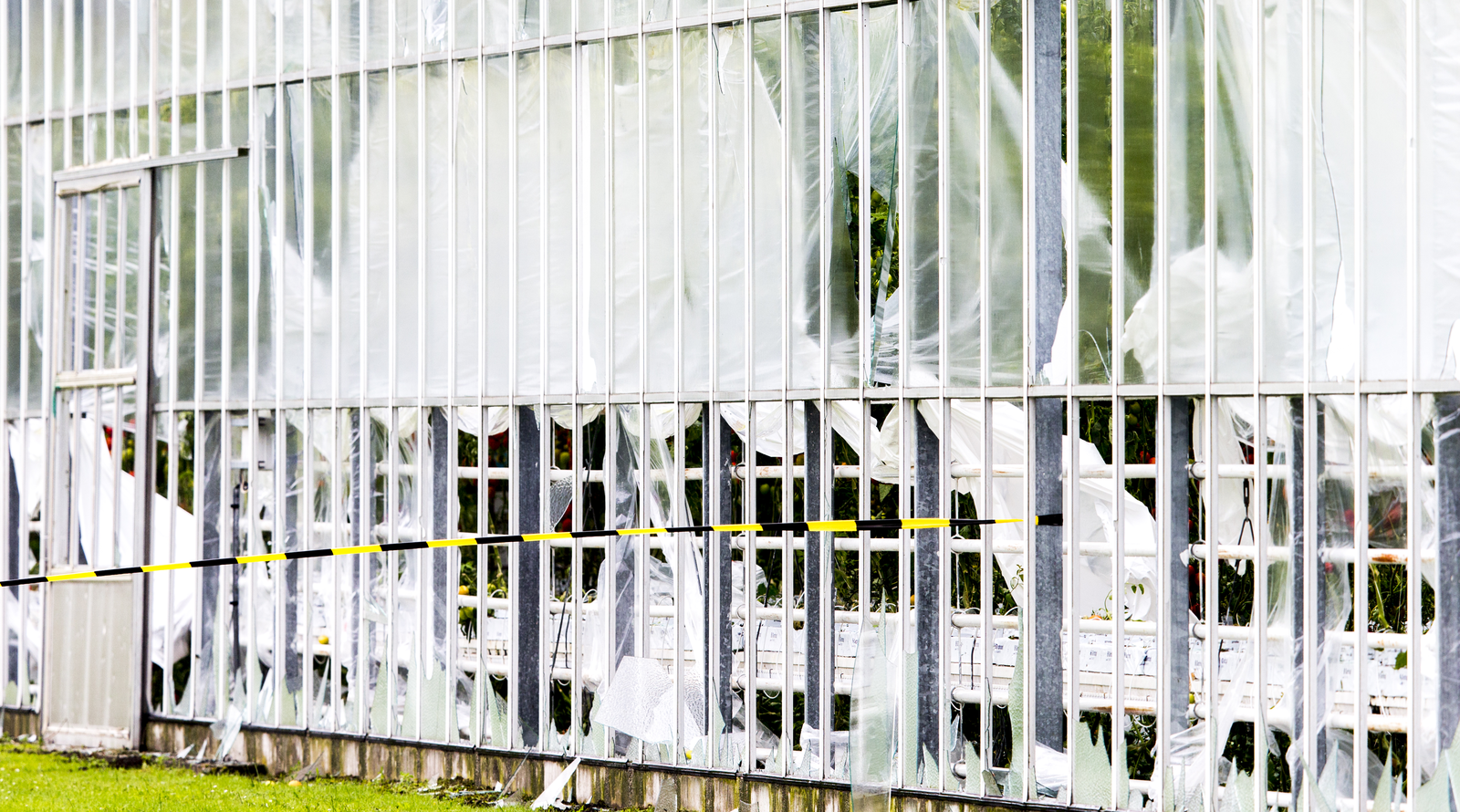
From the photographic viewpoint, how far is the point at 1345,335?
6.22 meters

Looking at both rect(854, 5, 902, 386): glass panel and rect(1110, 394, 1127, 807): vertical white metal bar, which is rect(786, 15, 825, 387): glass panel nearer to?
rect(854, 5, 902, 386): glass panel

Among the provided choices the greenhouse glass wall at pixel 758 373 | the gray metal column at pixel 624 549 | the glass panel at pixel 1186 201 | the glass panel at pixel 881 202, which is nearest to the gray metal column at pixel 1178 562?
the greenhouse glass wall at pixel 758 373

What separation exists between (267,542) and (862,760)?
4212mm

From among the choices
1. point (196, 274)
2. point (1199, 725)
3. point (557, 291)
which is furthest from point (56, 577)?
point (1199, 725)

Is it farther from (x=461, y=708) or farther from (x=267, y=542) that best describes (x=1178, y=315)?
(x=267, y=542)

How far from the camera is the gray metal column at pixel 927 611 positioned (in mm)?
7152

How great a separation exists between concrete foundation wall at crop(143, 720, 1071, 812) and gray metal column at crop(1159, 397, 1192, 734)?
2.32 ft

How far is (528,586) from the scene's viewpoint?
836 cm

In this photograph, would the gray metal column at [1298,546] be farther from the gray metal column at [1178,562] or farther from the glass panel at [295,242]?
the glass panel at [295,242]

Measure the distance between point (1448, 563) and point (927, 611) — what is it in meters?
2.24

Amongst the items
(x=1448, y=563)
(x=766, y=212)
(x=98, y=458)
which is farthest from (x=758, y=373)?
(x=98, y=458)

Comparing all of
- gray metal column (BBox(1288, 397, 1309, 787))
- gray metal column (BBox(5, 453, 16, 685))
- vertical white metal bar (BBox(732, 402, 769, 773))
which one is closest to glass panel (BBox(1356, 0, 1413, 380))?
gray metal column (BBox(1288, 397, 1309, 787))

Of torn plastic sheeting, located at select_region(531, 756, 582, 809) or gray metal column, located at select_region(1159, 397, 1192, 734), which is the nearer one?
gray metal column, located at select_region(1159, 397, 1192, 734)

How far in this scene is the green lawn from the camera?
8102mm
